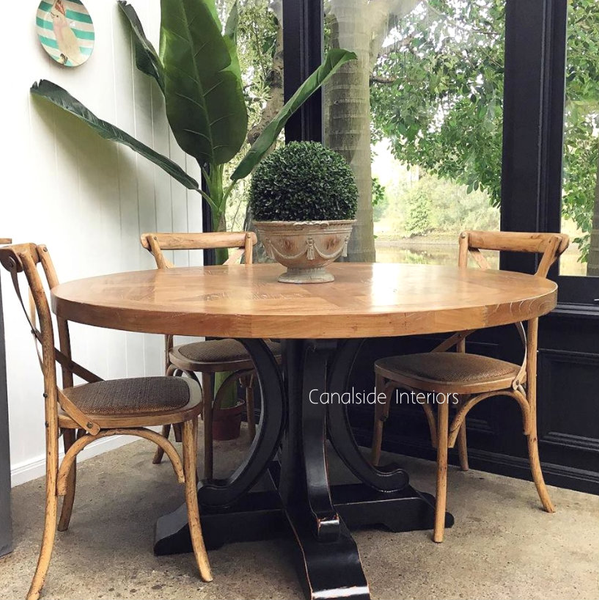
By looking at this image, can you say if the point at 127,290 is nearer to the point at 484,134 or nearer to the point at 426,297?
the point at 426,297

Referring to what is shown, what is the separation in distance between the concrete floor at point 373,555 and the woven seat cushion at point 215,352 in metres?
0.51

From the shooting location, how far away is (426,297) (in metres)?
1.53

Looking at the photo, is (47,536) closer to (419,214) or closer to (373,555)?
(373,555)

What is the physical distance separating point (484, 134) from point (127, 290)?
5.37 ft

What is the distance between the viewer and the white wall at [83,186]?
97.7 inches

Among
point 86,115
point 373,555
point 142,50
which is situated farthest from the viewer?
point 142,50

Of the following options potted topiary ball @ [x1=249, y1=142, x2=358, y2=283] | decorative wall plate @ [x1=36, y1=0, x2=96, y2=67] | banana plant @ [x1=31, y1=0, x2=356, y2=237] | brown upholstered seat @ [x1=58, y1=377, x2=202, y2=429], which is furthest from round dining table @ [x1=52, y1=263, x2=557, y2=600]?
decorative wall plate @ [x1=36, y1=0, x2=96, y2=67]

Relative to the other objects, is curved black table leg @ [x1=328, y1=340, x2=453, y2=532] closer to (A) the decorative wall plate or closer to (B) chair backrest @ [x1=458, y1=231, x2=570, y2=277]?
(B) chair backrest @ [x1=458, y1=231, x2=570, y2=277]

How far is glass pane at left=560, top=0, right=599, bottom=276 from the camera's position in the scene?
2389 mm

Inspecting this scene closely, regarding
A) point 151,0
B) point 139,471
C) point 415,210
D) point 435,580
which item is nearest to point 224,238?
point 415,210

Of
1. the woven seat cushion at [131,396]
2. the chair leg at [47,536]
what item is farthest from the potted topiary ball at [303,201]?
the chair leg at [47,536]

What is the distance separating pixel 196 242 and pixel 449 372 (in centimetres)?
123

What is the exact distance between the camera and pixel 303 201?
1730 mm

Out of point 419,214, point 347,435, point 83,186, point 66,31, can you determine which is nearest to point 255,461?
point 347,435
